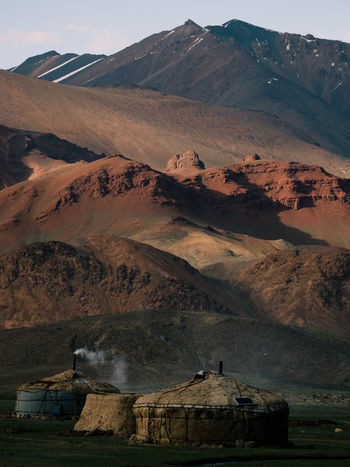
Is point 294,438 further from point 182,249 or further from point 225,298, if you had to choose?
point 182,249

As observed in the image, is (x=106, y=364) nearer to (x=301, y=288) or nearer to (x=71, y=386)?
(x=71, y=386)

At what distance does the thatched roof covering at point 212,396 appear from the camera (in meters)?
41.3

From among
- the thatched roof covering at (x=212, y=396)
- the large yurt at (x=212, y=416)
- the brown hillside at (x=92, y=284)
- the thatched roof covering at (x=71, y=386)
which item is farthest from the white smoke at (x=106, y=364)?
the large yurt at (x=212, y=416)

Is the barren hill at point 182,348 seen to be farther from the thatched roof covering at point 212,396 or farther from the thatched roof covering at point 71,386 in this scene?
the thatched roof covering at point 212,396

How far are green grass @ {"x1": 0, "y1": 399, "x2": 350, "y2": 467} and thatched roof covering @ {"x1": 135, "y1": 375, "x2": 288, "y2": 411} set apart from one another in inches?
86.5

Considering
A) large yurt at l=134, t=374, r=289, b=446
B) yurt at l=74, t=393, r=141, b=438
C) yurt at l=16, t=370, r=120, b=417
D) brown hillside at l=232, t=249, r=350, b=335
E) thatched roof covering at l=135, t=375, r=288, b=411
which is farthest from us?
brown hillside at l=232, t=249, r=350, b=335

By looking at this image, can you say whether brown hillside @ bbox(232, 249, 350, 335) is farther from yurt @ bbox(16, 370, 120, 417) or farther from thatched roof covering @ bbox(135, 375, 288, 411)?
thatched roof covering @ bbox(135, 375, 288, 411)

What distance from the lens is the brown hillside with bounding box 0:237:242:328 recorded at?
14050 centimetres

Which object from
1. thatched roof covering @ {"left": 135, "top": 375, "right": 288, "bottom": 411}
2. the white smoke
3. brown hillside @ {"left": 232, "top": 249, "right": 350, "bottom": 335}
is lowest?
the white smoke

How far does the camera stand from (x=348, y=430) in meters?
57.1

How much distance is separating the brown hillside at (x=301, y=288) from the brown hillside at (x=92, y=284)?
309 inches

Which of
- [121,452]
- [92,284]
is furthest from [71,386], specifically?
[92,284]

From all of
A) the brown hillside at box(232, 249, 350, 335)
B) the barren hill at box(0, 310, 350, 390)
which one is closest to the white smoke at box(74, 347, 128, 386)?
the barren hill at box(0, 310, 350, 390)

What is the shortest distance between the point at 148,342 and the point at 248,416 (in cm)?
7132
